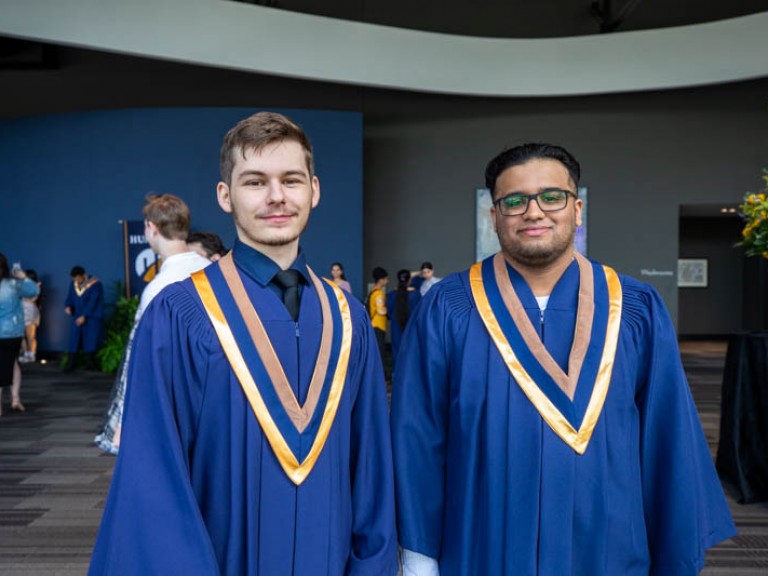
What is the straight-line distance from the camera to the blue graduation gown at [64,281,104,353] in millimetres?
9242

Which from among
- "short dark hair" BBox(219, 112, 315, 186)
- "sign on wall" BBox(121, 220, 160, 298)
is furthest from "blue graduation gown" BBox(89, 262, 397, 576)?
"sign on wall" BBox(121, 220, 160, 298)

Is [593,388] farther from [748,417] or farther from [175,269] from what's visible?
[748,417]

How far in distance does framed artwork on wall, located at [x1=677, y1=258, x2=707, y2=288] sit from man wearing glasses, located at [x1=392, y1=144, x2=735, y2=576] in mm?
14650

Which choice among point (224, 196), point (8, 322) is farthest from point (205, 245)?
point (224, 196)

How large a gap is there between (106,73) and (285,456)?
36.5ft

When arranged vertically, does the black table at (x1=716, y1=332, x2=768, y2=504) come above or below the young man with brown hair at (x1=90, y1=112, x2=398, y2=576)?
below

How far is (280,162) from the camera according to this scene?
1400 mm

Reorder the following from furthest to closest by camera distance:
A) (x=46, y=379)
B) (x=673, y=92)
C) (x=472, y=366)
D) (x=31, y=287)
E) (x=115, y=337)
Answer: (x=673, y=92)
(x=115, y=337)
(x=46, y=379)
(x=31, y=287)
(x=472, y=366)

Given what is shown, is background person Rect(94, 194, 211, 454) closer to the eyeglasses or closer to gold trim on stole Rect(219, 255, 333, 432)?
gold trim on stole Rect(219, 255, 333, 432)

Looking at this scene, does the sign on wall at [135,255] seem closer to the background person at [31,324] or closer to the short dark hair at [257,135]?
the background person at [31,324]

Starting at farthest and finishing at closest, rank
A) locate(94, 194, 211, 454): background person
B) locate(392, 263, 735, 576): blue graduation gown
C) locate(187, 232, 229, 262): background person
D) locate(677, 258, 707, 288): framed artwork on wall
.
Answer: locate(677, 258, 707, 288): framed artwork on wall
locate(187, 232, 229, 262): background person
locate(94, 194, 211, 454): background person
locate(392, 263, 735, 576): blue graduation gown

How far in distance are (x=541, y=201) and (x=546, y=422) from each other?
53 centimetres

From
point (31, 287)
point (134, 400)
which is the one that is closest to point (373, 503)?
point (134, 400)

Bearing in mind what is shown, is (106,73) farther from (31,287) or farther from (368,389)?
(368,389)
